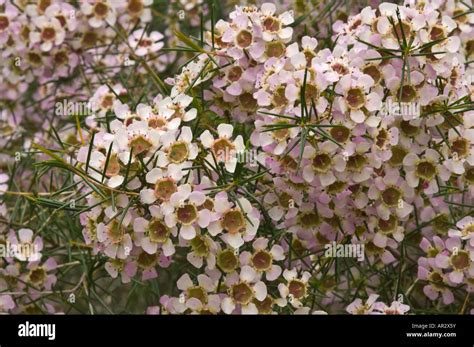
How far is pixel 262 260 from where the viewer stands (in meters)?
1.62

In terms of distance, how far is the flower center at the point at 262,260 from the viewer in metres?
1.61

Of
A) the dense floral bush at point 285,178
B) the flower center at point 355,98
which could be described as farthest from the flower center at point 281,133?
the flower center at point 355,98

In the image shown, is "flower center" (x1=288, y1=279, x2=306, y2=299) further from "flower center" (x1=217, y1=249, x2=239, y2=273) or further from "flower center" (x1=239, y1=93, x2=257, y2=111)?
"flower center" (x1=239, y1=93, x2=257, y2=111)

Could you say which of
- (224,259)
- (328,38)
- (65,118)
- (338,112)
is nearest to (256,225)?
(224,259)

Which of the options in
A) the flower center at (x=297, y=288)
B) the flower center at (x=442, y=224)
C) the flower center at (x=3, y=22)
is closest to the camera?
the flower center at (x=297, y=288)

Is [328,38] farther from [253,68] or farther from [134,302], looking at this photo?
[134,302]

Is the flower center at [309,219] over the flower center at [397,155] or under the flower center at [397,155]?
under

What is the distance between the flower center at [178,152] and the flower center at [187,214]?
9 cm

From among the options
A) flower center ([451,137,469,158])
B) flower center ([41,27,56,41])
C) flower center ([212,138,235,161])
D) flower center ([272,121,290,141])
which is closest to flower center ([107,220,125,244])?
flower center ([212,138,235,161])

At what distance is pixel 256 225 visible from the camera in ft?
5.07

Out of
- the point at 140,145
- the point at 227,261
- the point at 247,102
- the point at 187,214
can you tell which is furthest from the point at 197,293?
the point at 247,102

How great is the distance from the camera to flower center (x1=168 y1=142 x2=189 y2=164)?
1.53 m

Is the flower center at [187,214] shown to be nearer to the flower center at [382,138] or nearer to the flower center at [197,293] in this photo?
the flower center at [197,293]

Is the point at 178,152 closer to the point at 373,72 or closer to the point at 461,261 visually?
the point at 373,72
